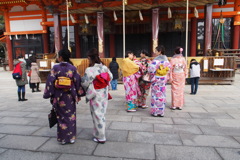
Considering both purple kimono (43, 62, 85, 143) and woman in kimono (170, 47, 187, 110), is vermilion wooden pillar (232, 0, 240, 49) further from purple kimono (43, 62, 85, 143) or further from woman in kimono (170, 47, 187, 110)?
purple kimono (43, 62, 85, 143)

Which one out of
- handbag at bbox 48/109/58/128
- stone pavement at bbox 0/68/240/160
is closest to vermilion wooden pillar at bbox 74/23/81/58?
stone pavement at bbox 0/68/240/160

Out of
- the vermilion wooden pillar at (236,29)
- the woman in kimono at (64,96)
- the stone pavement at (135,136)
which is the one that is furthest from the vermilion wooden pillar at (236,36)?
the woman in kimono at (64,96)

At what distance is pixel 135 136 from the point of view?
3141 mm

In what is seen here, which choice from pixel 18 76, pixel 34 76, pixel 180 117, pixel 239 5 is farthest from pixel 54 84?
pixel 239 5

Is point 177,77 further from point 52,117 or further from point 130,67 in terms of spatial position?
point 52,117

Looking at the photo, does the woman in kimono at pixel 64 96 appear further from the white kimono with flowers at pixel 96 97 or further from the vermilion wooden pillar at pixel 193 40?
the vermilion wooden pillar at pixel 193 40

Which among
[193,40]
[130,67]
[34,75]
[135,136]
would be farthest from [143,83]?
[193,40]

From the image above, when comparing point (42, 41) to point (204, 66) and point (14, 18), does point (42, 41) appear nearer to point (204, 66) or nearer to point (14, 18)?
point (14, 18)

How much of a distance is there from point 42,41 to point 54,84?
12.6 metres

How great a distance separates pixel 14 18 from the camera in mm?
13922

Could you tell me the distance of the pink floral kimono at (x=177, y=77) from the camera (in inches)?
184

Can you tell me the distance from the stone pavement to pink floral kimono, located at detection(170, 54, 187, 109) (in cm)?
28

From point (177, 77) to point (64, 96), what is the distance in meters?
3.01

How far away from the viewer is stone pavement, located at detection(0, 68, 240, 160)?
2570 millimetres
